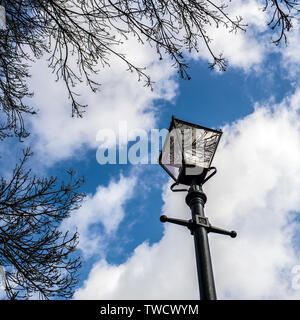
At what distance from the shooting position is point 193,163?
10.7 feet

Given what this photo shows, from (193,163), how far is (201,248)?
933 millimetres

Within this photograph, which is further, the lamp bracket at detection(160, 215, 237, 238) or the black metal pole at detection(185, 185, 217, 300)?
the lamp bracket at detection(160, 215, 237, 238)

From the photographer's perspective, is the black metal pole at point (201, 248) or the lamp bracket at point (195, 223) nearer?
the black metal pole at point (201, 248)

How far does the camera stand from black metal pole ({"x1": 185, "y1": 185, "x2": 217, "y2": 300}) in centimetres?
239

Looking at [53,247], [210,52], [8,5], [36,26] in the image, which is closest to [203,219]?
[210,52]

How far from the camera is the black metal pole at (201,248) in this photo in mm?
2395

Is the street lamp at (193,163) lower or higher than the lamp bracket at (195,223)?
higher

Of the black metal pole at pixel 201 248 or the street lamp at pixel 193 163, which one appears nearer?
the black metal pole at pixel 201 248

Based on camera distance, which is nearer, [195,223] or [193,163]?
[195,223]

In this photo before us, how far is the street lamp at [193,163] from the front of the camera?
2861 millimetres

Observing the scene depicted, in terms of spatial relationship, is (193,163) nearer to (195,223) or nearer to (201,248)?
(195,223)

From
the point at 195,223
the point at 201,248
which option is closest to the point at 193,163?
the point at 195,223
